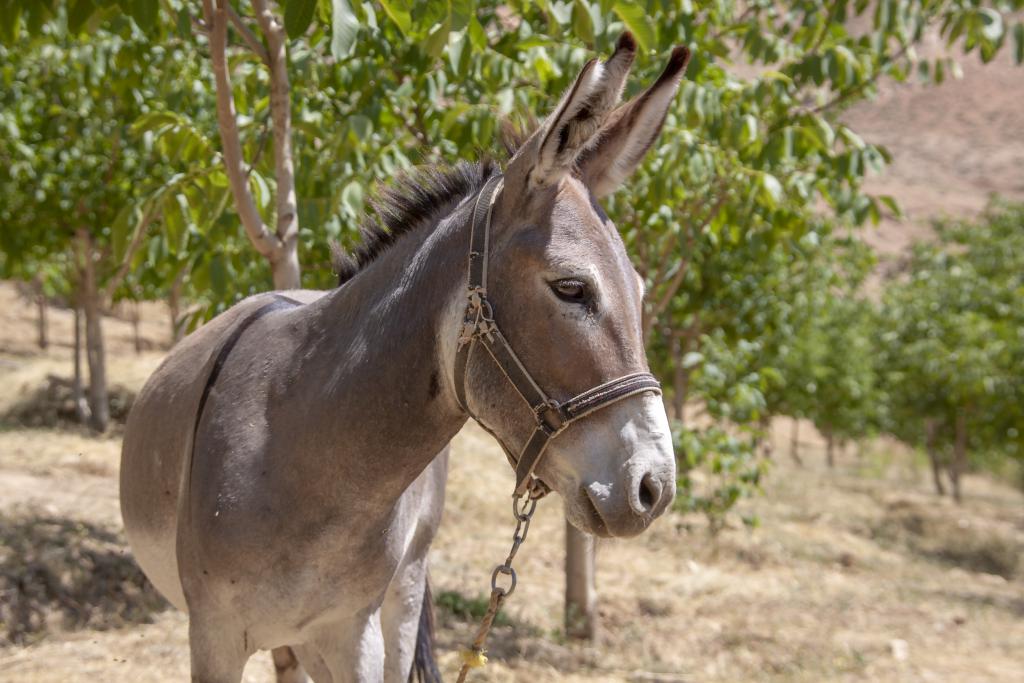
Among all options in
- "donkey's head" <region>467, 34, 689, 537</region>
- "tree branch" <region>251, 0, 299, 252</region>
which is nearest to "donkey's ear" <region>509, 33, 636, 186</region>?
"donkey's head" <region>467, 34, 689, 537</region>

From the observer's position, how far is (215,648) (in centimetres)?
225

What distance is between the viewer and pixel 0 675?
455cm

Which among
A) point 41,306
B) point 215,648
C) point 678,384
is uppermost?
point 215,648

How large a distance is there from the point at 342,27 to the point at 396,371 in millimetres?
1077

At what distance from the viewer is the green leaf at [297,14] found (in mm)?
2404

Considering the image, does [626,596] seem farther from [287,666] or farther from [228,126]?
[228,126]

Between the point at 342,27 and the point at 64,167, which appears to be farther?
the point at 64,167

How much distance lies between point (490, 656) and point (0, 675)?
2787 millimetres

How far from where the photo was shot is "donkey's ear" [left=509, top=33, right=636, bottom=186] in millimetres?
1719

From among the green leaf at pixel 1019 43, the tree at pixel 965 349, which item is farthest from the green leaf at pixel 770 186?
the tree at pixel 965 349

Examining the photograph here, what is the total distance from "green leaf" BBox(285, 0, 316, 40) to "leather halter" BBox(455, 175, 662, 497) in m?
0.86

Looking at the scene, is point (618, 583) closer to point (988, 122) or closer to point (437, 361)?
point (437, 361)

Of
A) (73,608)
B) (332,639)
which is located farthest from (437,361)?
(73,608)

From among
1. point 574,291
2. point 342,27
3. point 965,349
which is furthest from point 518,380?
point 965,349
